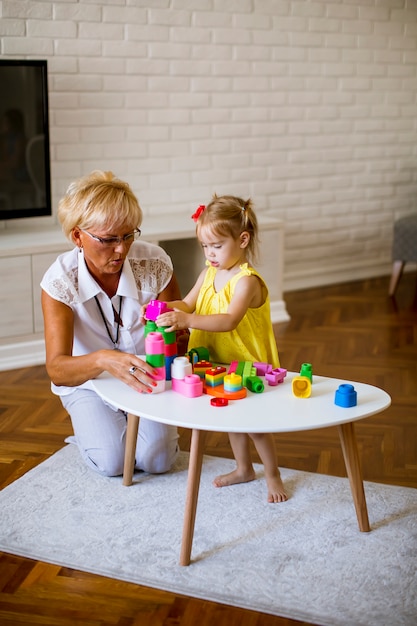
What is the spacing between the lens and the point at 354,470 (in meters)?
2.33

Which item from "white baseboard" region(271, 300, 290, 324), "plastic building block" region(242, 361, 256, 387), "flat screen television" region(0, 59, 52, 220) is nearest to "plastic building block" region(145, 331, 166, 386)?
"plastic building block" region(242, 361, 256, 387)

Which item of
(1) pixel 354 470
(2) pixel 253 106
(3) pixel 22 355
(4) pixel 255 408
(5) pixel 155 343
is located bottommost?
(3) pixel 22 355

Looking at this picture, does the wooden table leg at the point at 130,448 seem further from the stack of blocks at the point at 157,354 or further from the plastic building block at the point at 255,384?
the plastic building block at the point at 255,384

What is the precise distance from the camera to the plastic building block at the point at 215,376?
90.2 inches

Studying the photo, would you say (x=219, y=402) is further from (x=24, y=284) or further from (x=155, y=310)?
(x=24, y=284)

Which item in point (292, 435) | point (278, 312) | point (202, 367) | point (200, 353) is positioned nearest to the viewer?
point (202, 367)

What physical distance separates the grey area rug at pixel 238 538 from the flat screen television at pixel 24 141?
1.59 metres

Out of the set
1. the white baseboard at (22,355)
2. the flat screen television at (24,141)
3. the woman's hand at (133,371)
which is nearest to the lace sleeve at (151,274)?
the woman's hand at (133,371)

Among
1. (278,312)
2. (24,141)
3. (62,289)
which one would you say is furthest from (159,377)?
(278,312)

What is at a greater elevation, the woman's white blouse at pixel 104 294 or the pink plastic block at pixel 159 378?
the woman's white blouse at pixel 104 294

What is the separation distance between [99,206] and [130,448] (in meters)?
0.76

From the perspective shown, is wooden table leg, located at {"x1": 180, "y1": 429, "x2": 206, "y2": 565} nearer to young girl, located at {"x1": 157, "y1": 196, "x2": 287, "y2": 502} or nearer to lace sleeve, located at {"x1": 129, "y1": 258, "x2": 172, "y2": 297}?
young girl, located at {"x1": 157, "y1": 196, "x2": 287, "y2": 502}

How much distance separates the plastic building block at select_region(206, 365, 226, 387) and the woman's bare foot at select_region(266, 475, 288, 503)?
47 cm

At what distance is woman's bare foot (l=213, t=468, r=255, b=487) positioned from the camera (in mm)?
2703
